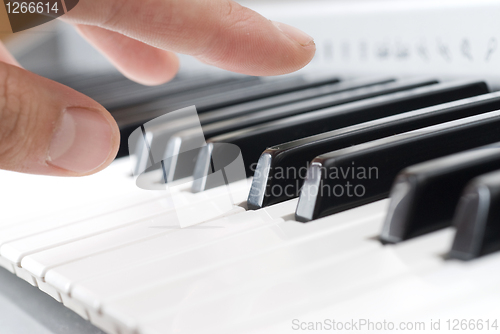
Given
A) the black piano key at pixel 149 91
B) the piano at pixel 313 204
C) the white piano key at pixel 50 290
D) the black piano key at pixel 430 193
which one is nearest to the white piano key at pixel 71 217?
the piano at pixel 313 204

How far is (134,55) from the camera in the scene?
103 centimetres

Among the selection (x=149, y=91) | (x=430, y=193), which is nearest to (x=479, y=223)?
(x=430, y=193)

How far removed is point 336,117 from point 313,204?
29 cm

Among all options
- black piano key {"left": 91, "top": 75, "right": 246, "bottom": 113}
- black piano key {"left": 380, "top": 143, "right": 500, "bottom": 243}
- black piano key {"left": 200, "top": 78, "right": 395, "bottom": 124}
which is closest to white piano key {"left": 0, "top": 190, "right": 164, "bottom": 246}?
black piano key {"left": 200, "top": 78, "right": 395, "bottom": 124}

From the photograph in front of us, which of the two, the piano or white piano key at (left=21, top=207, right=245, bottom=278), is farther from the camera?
white piano key at (left=21, top=207, right=245, bottom=278)

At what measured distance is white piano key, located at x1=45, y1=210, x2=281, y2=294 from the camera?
476mm

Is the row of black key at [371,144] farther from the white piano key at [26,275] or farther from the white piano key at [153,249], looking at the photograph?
the white piano key at [26,275]

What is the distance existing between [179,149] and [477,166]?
0.42 m

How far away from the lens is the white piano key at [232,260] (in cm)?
43

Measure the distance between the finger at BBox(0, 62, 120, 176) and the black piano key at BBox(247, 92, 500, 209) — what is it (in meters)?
0.17

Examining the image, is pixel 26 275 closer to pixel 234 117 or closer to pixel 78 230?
pixel 78 230

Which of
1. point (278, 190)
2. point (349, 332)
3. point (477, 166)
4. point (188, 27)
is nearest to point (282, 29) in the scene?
point (188, 27)

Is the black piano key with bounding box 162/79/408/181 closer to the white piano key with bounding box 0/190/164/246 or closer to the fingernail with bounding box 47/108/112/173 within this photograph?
the white piano key with bounding box 0/190/164/246

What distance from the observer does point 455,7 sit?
0.77 metres
